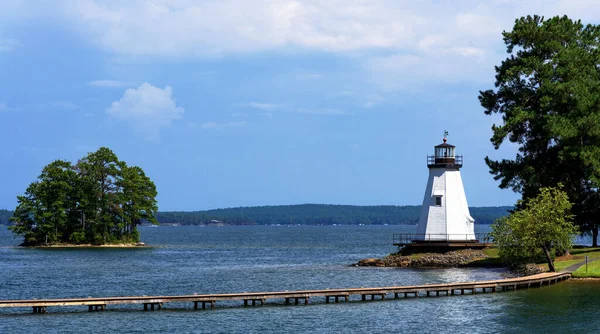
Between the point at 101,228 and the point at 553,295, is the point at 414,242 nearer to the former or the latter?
the point at 553,295

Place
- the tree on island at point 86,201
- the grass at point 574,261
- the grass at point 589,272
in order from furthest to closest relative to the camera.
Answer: the tree on island at point 86,201 → the grass at point 574,261 → the grass at point 589,272

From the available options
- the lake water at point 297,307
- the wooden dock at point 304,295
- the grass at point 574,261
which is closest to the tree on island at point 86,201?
the lake water at point 297,307

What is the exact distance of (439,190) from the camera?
74188 mm

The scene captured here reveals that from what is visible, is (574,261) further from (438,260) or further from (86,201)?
(86,201)

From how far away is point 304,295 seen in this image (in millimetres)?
46000

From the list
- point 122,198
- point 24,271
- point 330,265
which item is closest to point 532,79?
point 330,265

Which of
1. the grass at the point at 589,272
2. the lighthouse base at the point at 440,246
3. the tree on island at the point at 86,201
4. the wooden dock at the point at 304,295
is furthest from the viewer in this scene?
the tree on island at the point at 86,201

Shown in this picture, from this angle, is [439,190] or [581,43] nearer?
[581,43]

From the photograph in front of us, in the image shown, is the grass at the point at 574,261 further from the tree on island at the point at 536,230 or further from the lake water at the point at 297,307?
the lake water at the point at 297,307

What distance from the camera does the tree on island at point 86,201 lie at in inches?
4535

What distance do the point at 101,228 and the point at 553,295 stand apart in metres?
83.7

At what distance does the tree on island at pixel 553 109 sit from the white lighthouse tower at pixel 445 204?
13.9 ft

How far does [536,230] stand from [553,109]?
14.5 m

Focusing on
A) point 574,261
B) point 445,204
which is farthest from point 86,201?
point 574,261
